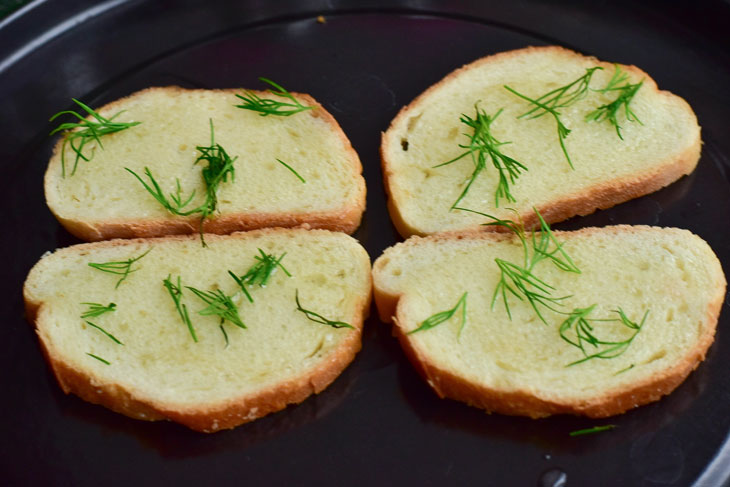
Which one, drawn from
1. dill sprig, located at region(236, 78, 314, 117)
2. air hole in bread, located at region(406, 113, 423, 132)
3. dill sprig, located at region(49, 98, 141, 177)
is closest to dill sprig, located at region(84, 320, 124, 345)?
dill sprig, located at region(49, 98, 141, 177)

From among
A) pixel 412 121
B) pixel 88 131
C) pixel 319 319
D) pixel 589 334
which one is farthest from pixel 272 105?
pixel 589 334

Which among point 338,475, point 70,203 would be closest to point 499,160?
point 338,475

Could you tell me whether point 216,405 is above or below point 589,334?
below

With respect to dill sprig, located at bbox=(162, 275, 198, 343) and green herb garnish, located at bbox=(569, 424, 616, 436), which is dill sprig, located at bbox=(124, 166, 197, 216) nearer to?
dill sprig, located at bbox=(162, 275, 198, 343)

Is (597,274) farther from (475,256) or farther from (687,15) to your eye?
(687,15)

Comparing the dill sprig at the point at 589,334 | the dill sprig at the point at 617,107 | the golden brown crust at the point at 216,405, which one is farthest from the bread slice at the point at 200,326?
the dill sprig at the point at 617,107

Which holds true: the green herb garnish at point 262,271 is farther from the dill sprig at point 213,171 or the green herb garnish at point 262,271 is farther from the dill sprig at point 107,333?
the dill sprig at point 107,333

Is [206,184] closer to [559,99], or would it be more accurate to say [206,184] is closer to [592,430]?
[559,99]
